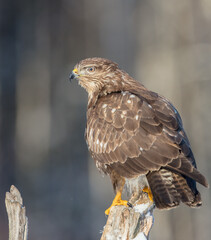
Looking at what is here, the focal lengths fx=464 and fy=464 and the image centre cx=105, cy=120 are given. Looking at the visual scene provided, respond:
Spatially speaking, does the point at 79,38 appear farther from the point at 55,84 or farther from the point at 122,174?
the point at 122,174

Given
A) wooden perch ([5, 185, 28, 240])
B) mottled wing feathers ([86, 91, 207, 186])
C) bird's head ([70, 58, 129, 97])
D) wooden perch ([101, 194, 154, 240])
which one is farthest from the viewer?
bird's head ([70, 58, 129, 97])

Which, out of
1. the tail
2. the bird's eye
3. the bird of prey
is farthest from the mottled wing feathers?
the bird's eye

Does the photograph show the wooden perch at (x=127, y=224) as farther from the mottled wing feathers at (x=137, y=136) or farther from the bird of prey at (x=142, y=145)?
the mottled wing feathers at (x=137, y=136)

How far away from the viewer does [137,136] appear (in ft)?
12.7

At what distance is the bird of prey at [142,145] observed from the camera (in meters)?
3.54

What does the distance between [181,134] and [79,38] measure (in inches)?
238

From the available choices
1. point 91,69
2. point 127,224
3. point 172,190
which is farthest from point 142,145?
point 91,69

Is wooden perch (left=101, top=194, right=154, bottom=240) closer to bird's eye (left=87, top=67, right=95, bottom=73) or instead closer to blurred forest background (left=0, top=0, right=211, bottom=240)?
bird's eye (left=87, top=67, right=95, bottom=73)

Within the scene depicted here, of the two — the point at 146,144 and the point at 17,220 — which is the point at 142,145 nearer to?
the point at 146,144

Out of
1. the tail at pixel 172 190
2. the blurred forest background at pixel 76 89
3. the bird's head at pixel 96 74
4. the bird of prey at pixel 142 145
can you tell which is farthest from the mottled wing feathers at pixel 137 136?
the blurred forest background at pixel 76 89

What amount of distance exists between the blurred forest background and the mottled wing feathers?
12.7 feet

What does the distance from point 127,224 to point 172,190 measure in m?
0.44

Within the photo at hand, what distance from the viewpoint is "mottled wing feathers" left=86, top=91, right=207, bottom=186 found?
3635 mm

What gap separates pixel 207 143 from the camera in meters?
7.89
